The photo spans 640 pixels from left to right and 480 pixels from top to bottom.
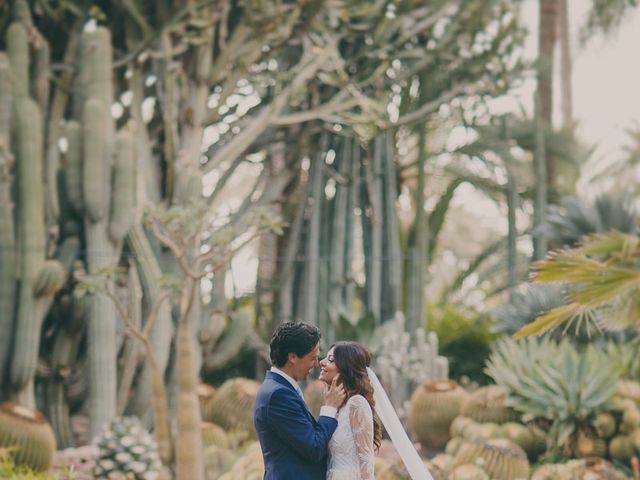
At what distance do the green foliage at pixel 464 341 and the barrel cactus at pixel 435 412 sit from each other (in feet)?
12.3

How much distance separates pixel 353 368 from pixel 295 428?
0.36 metres

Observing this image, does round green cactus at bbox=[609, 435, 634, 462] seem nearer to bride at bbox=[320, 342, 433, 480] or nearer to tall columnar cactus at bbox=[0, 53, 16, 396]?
tall columnar cactus at bbox=[0, 53, 16, 396]

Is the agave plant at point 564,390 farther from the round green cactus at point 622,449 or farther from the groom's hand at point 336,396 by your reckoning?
the groom's hand at point 336,396

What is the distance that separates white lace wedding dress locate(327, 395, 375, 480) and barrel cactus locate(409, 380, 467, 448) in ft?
23.2

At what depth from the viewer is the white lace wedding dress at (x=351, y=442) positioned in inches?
165

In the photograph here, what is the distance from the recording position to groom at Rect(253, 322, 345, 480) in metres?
4.03

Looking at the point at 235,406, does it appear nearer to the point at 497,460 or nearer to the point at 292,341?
the point at 497,460

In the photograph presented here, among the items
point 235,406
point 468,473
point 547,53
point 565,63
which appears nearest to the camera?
point 468,473

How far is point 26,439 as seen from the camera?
873cm

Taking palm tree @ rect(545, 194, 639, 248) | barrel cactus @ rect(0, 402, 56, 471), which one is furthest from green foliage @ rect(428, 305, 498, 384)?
barrel cactus @ rect(0, 402, 56, 471)

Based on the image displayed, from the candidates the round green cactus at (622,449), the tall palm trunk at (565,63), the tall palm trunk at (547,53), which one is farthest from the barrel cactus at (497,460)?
the tall palm trunk at (565,63)

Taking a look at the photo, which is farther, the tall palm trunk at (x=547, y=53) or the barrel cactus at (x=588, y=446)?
the tall palm trunk at (x=547, y=53)

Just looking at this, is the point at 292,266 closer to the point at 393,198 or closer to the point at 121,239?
the point at 393,198

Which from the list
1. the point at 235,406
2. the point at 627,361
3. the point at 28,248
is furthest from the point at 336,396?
the point at 627,361
